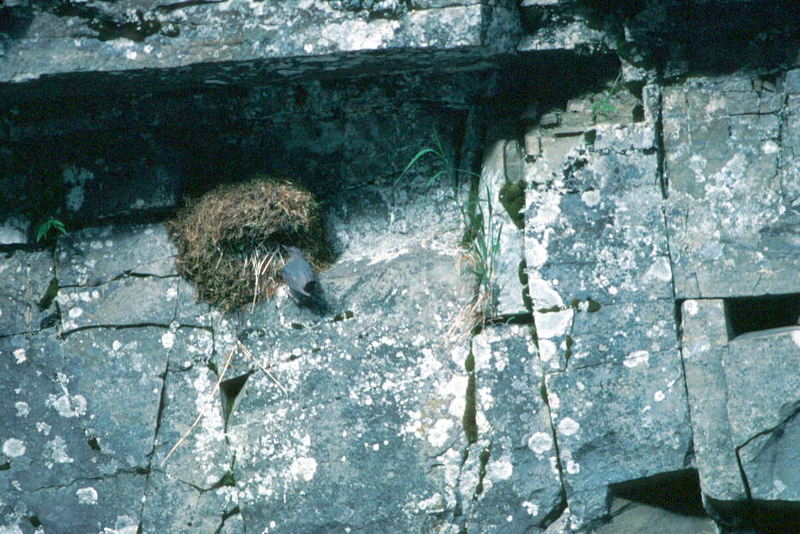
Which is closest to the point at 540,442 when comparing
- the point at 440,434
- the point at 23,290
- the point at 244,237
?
the point at 440,434

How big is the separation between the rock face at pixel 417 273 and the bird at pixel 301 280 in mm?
71

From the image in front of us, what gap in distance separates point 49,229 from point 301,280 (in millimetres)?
1234

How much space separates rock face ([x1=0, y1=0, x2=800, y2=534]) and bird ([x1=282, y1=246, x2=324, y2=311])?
0.07 meters

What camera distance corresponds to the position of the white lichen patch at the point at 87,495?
10.0ft

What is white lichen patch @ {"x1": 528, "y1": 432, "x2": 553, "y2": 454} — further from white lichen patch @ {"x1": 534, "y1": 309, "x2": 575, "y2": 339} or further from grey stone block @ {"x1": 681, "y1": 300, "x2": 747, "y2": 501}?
grey stone block @ {"x1": 681, "y1": 300, "x2": 747, "y2": 501}

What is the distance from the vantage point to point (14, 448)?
10.1ft

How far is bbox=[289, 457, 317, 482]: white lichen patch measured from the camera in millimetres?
2922

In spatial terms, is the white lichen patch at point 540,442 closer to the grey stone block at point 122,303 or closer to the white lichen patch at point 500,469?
the white lichen patch at point 500,469

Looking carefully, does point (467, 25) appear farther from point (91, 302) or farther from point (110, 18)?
point (91, 302)

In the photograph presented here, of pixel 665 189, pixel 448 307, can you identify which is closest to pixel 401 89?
pixel 448 307

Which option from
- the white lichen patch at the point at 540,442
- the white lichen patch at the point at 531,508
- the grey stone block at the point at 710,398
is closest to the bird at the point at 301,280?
the white lichen patch at the point at 540,442

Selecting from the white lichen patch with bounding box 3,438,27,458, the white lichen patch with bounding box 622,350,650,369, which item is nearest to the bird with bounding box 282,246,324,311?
the white lichen patch with bounding box 622,350,650,369

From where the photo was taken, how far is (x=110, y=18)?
8.74 ft

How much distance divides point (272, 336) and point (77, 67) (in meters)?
1.31
